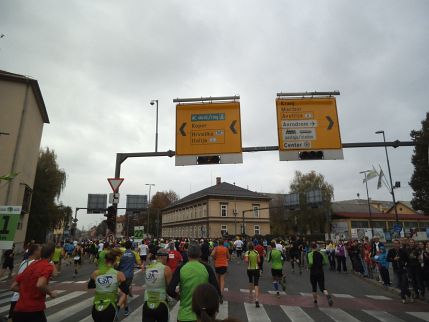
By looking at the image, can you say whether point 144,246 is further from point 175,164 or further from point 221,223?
point 221,223

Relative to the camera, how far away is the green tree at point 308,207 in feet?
195

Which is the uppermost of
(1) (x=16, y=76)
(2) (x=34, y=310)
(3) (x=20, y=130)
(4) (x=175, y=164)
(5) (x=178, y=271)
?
(1) (x=16, y=76)

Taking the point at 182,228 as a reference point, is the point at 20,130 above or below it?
above

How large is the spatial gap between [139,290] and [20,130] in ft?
83.1

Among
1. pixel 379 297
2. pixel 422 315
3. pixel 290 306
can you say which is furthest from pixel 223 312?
pixel 379 297

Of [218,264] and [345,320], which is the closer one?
[345,320]

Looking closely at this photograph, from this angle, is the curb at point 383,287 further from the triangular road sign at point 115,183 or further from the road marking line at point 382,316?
the triangular road sign at point 115,183

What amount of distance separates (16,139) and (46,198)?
1339 centimetres

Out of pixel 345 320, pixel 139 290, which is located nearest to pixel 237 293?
pixel 139 290

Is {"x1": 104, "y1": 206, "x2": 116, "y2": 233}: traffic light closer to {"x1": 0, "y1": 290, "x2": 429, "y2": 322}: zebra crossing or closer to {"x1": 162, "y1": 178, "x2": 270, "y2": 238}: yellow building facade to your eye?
{"x1": 0, "y1": 290, "x2": 429, "y2": 322}: zebra crossing

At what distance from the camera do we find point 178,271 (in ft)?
15.8

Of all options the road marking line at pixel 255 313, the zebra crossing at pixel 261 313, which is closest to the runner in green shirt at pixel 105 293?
the zebra crossing at pixel 261 313

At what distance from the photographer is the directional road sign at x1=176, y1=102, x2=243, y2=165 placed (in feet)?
38.0

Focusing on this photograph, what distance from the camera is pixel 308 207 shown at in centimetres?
5841
